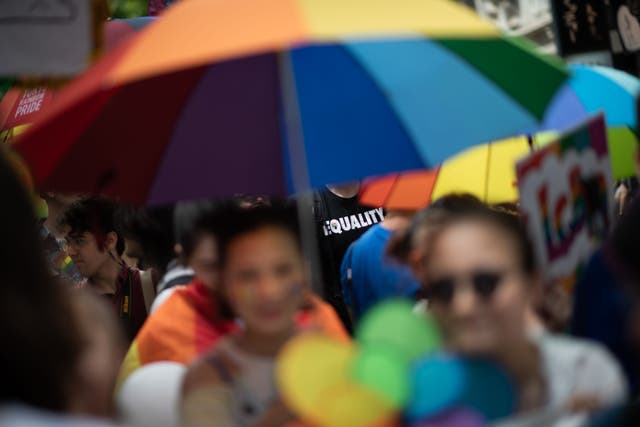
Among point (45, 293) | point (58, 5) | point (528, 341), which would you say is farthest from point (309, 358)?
point (58, 5)

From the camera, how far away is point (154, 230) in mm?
3480

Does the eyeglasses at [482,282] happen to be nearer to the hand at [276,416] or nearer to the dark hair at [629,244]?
the dark hair at [629,244]

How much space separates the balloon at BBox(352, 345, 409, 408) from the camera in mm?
2227

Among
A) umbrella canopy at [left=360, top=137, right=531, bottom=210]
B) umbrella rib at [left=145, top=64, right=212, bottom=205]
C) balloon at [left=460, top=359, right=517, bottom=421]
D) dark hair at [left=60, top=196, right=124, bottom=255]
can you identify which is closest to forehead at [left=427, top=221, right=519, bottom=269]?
balloon at [left=460, top=359, right=517, bottom=421]

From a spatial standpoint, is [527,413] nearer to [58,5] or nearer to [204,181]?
A: [204,181]

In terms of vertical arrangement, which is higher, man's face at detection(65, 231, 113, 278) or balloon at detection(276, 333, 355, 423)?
balloon at detection(276, 333, 355, 423)

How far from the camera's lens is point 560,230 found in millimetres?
2568

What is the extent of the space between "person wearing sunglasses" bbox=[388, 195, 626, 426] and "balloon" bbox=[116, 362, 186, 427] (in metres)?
0.76

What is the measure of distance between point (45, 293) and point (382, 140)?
139cm

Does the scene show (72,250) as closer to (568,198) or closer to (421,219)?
(421,219)

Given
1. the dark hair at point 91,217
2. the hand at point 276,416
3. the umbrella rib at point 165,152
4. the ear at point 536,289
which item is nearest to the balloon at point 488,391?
the ear at point 536,289

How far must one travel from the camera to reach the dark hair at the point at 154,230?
3469 mm

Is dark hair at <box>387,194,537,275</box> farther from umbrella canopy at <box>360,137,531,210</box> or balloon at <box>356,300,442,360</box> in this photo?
umbrella canopy at <box>360,137,531,210</box>

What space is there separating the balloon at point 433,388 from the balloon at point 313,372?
0.16 metres
